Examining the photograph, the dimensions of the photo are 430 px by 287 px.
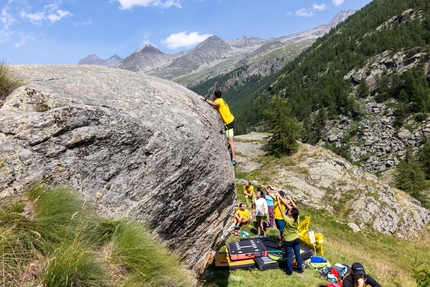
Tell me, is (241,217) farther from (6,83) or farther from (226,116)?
(6,83)

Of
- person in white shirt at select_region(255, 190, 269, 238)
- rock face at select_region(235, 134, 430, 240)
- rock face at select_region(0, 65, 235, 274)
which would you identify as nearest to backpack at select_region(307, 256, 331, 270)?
person in white shirt at select_region(255, 190, 269, 238)

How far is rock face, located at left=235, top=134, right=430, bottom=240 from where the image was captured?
25000 mm

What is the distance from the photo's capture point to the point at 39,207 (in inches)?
145

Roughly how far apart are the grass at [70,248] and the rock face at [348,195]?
24.0 meters

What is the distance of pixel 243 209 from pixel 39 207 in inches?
591

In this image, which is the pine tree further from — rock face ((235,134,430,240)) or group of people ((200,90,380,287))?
group of people ((200,90,380,287))

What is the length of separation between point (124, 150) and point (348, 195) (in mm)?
28049

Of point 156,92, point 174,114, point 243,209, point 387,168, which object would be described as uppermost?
point 156,92

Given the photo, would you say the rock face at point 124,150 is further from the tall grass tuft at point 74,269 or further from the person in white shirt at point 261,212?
the person in white shirt at point 261,212

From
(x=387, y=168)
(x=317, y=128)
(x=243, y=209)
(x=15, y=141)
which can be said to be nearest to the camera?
(x=15, y=141)

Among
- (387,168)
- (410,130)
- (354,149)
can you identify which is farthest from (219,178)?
(410,130)

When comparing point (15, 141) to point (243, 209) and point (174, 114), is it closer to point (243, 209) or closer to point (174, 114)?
point (174, 114)

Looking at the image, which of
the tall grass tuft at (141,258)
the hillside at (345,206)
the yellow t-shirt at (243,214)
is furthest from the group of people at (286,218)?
the tall grass tuft at (141,258)

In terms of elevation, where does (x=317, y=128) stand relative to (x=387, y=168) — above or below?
above
